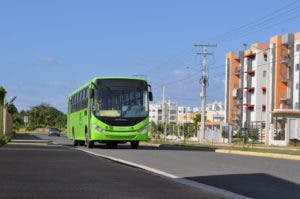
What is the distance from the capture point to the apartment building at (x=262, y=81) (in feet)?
317

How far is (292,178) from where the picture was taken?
54.7 ft

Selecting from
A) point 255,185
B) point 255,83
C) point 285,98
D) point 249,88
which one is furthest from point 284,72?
point 255,185

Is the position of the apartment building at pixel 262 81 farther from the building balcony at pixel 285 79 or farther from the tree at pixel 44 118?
the tree at pixel 44 118

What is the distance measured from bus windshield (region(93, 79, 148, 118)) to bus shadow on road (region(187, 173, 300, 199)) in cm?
1639

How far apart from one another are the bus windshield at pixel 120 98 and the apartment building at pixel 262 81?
4023 centimetres

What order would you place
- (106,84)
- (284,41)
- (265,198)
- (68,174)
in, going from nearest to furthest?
(265,198) < (68,174) < (106,84) < (284,41)

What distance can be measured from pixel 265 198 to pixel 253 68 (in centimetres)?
10355

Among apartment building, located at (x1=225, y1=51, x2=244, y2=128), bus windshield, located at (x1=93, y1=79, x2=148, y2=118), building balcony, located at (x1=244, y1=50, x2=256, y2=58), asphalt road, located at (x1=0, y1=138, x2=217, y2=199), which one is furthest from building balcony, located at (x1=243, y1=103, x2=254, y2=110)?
asphalt road, located at (x1=0, y1=138, x2=217, y2=199)

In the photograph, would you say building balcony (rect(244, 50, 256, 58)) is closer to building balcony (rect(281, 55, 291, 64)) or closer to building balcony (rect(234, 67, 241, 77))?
building balcony (rect(234, 67, 241, 77))

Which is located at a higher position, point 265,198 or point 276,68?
point 276,68

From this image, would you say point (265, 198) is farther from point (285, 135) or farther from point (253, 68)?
point (253, 68)

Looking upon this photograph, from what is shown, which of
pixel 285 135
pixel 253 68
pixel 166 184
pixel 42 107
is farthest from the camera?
pixel 42 107

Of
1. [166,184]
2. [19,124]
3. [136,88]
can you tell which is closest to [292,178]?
[166,184]

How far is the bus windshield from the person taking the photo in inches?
1321
